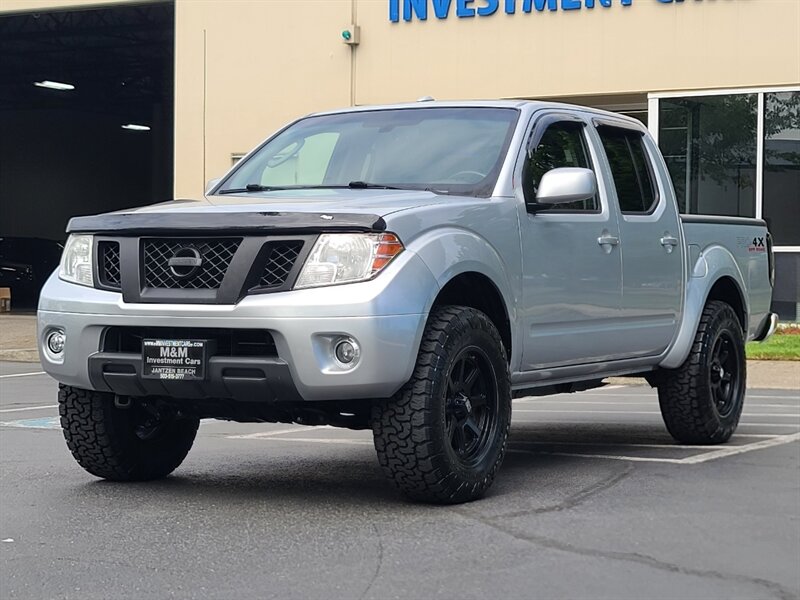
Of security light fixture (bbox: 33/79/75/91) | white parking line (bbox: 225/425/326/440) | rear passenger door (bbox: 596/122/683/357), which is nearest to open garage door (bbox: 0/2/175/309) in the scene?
security light fixture (bbox: 33/79/75/91)

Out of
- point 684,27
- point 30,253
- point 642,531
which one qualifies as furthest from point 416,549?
point 30,253

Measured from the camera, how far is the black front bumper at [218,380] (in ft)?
19.5

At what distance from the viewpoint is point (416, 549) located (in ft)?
17.6

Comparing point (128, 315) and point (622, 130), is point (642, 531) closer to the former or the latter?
point (128, 315)

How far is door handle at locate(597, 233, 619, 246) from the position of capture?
762cm

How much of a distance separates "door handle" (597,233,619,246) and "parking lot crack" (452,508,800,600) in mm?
2207

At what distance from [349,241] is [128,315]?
1.08 meters

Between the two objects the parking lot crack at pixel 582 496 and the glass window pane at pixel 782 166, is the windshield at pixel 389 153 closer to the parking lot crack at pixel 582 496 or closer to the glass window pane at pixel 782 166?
the parking lot crack at pixel 582 496

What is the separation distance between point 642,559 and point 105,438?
2.87 metres

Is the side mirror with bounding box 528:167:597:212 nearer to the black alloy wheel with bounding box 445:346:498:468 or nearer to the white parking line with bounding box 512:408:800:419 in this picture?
the black alloy wheel with bounding box 445:346:498:468

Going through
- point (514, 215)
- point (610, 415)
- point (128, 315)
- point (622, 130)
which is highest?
point (622, 130)

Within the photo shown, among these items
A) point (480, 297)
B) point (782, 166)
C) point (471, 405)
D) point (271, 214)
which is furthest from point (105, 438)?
point (782, 166)

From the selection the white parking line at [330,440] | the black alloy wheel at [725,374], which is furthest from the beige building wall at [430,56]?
the black alloy wheel at [725,374]

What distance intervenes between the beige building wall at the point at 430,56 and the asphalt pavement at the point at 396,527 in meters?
12.2
